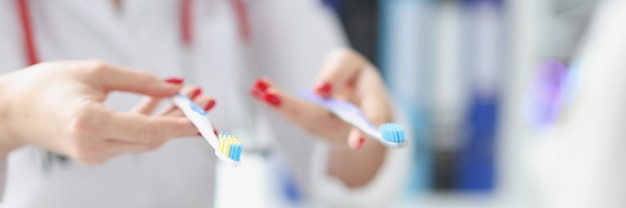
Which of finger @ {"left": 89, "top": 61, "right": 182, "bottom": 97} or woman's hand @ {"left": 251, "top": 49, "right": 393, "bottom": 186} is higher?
finger @ {"left": 89, "top": 61, "right": 182, "bottom": 97}

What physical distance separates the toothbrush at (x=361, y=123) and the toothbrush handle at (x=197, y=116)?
7 cm

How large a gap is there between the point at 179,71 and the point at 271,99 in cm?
8

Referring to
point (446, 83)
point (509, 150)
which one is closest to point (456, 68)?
point (446, 83)

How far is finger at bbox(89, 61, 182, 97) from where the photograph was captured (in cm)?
25

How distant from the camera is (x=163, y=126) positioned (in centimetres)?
24

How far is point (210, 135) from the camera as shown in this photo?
24 centimetres

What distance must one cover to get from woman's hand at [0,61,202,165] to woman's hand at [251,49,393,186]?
8 cm

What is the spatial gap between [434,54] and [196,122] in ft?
2.24

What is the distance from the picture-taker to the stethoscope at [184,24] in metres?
0.30

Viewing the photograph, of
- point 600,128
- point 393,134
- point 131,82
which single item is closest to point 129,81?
point 131,82

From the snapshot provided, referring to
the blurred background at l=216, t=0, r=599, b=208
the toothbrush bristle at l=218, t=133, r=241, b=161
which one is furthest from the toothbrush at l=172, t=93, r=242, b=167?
the blurred background at l=216, t=0, r=599, b=208

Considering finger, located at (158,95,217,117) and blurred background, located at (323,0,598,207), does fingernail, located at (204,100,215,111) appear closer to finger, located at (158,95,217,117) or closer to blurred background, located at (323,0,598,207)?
finger, located at (158,95,217,117)

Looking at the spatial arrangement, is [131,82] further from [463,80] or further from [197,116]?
[463,80]

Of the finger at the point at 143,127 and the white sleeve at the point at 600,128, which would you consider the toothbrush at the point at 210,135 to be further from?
the white sleeve at the point at 600,128
